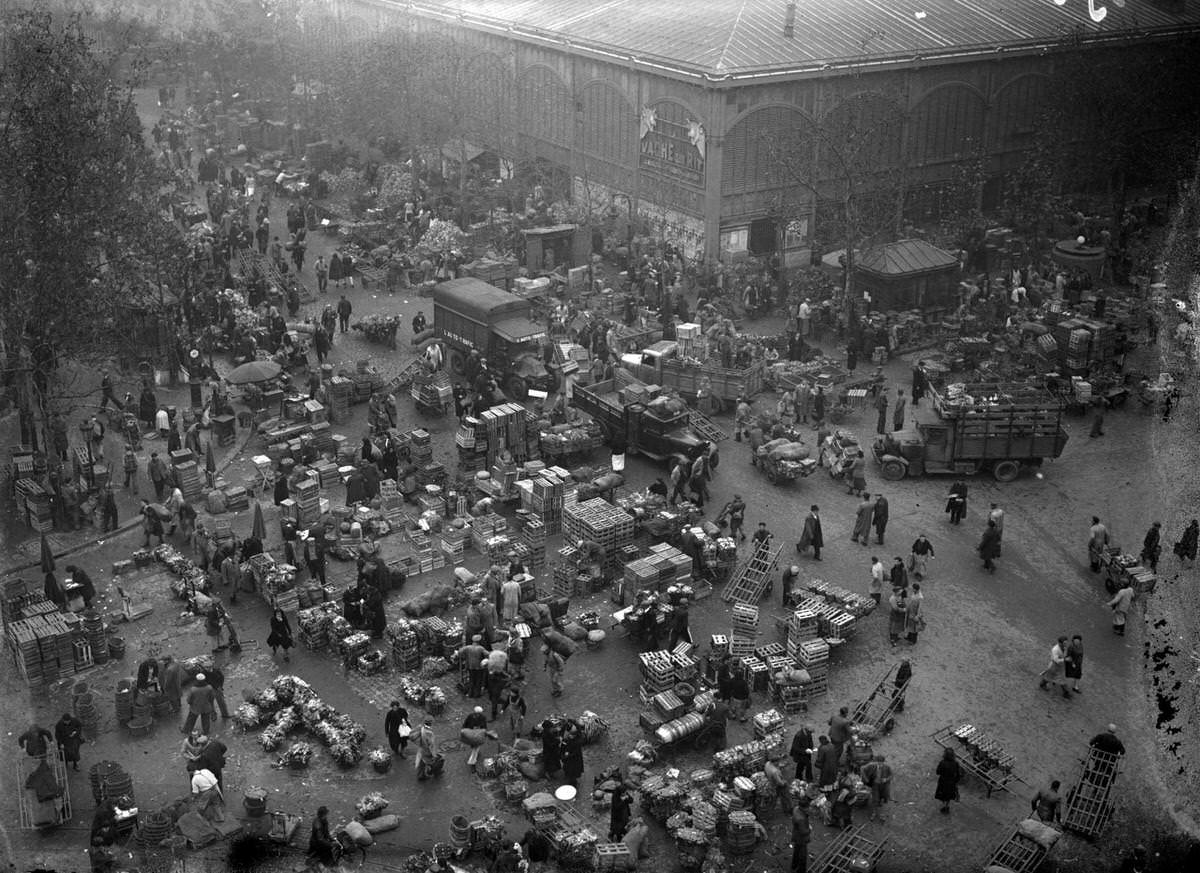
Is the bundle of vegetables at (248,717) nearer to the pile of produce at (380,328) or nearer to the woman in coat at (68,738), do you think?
the woman in coat at (68,738)

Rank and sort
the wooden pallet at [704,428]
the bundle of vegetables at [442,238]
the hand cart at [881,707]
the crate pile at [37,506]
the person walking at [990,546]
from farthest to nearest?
the bundle of vegetables at [442,238], the wooden pallet at [704,428], the crate pile at [37,506], the person walking at [990,546], the hand cart at [881,707]

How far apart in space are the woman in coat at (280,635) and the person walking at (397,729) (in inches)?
147

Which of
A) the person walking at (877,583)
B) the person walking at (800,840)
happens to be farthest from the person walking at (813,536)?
the person walking at (800,840)

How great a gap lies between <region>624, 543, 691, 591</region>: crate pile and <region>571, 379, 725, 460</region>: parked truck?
5.67 m

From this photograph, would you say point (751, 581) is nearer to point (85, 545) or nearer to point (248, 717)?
point (248, 717)

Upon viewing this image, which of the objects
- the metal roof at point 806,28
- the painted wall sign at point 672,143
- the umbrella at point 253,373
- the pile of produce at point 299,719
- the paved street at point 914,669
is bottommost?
the paved street at point 914,669

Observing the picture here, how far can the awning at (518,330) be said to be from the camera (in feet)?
128

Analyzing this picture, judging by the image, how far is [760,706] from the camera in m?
25.2

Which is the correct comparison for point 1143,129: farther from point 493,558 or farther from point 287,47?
point 287,47

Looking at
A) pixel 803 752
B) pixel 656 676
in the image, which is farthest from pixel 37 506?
pixel 803 752

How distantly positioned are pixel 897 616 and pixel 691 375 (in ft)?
42.0

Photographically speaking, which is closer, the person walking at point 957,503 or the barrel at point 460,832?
the barrel at point 460,832

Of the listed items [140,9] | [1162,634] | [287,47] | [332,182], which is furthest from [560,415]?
[140,9]

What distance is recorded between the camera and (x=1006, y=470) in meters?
34.2
